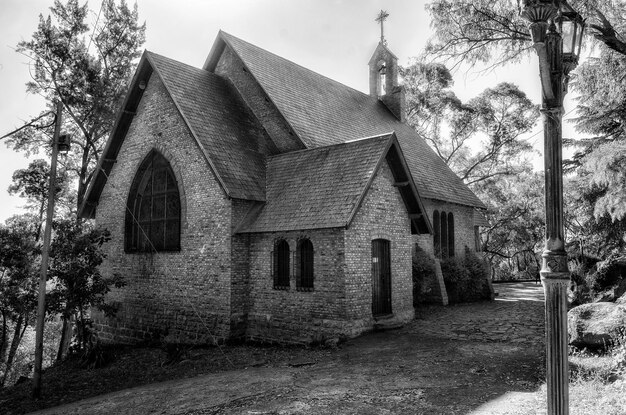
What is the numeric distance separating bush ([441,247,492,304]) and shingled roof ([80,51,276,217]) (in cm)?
934

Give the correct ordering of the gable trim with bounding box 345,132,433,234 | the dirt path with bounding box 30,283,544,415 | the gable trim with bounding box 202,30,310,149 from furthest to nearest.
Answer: the gable trim with bounding box 202,30,310,149 < the gable trim with bounding box 345,132,433,234 < the dirt path with bounding box 30,283,544,415

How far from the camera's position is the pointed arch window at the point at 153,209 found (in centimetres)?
1598

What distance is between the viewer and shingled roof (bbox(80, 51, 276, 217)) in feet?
48.2

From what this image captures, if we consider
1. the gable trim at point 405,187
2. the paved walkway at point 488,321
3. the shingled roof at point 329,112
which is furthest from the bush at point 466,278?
the gable trim at point 405,187

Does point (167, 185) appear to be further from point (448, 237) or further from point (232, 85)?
point (448, 237)

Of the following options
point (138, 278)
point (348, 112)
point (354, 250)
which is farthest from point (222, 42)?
point (354, 250)

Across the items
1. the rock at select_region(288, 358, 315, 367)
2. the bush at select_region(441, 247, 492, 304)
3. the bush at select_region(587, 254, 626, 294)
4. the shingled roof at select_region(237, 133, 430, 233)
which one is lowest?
the rock at select_region(288, 358, 315, 367)

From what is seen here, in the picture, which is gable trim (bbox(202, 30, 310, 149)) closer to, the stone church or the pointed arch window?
the stone church

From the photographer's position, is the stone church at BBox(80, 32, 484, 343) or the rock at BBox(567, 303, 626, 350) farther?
the stone church at BBox(80, 32, 484, 343)

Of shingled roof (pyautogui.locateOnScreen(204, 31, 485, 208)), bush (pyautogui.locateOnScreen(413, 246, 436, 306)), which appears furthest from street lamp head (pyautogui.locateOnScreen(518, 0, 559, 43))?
bush (pyautogui.locateOnScreen(413, 246, 436, 306))

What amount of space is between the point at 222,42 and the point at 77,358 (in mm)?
13402

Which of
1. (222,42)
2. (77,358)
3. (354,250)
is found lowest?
(77,358)

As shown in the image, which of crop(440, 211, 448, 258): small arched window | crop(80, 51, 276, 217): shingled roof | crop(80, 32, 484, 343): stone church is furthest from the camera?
crop(440, 211, 448, 258): small arched window

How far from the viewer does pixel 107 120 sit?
2266cm
